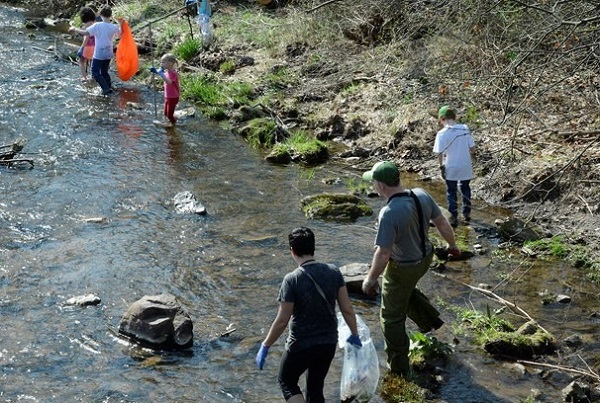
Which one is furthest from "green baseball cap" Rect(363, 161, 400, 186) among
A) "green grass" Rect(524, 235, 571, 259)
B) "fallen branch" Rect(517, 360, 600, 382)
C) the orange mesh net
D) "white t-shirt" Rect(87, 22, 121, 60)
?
"white t-shirt" Rect(87, 22, 121, 60)

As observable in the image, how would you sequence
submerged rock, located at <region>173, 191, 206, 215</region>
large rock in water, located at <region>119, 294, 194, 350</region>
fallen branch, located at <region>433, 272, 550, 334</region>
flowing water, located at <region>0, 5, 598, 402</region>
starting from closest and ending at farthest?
flowing water, located at <region>0, 5, 598, 402</region>, large rock in water, located at <region>119, 294, 194, 350</region>, fallen branch, located at <region>433, 272, 550, 334</region>, submerged rock, located at <region>173, 191, 206, 215</region>

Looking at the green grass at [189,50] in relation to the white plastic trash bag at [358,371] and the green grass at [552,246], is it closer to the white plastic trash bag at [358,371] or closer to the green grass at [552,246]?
the green grass at [552,246]

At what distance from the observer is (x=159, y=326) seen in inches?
310

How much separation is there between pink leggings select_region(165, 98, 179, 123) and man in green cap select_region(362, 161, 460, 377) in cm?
851

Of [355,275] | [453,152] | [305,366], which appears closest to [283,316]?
[305,366]

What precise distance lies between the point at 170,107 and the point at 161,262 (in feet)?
19.1

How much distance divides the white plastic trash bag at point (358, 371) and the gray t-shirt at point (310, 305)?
0.50m

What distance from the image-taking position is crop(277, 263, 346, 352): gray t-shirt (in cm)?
615

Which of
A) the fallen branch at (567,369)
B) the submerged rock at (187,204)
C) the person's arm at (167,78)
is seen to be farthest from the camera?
the person's arm at (167,78)

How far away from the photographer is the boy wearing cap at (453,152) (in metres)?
10.7

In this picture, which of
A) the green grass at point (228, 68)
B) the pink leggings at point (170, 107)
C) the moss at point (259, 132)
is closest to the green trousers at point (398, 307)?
the moss at point (259, 132)

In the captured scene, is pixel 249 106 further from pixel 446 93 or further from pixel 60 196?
pixel 60 196

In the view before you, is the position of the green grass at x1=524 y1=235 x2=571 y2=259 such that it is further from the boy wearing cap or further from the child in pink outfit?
the child in pink outfit

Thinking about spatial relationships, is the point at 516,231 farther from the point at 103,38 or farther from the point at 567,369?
the point at 103,38
